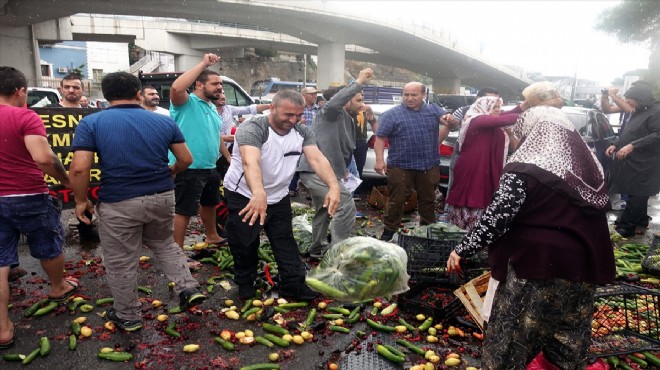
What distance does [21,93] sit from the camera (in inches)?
148

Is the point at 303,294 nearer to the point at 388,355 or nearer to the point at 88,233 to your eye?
the point at 388,355

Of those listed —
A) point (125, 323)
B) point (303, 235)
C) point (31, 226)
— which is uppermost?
point (31, 226)

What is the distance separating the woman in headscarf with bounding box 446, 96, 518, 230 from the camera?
17.3 feet

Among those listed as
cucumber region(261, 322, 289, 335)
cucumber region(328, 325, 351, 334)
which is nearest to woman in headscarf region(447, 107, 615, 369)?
cucumber region(328, 325, 351, 334)

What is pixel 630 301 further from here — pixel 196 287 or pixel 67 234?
pixel 67 234

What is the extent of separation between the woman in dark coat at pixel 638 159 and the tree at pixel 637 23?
90.9 ft

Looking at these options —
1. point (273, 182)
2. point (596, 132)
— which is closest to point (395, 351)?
point (273, 182)

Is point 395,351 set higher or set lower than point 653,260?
lower

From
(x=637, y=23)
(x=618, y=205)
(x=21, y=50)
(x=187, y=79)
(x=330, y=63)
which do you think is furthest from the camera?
(x=330, y=63)

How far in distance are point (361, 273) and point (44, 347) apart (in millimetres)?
2510

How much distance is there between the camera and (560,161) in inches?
98.1

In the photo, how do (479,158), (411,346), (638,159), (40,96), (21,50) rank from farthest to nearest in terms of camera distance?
(21,50) < (40,96) < (638,159) < (479,158) < (411,346)

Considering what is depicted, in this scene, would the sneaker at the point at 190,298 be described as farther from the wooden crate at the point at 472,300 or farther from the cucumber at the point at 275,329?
the wooden crate at the point at 472,300

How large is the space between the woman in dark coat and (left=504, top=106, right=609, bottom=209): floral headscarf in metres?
5.10
